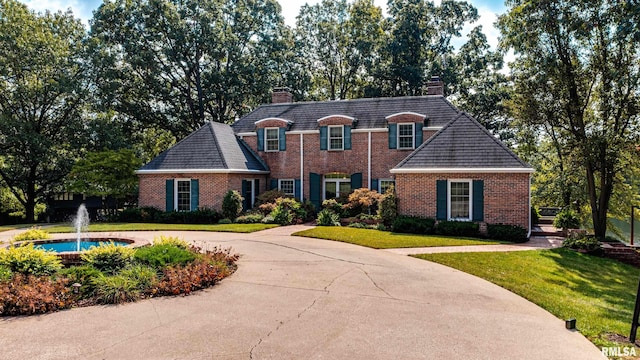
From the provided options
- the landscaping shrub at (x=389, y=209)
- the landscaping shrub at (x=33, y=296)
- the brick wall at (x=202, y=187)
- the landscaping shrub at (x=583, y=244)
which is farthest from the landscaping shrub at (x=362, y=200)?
the landscaping shrub at (x=33, y=296)

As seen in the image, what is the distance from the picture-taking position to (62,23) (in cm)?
2912

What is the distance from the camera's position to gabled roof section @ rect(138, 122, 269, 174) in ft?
73.2

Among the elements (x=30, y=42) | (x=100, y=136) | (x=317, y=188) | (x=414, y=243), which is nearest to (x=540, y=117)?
(x=414, y=243)

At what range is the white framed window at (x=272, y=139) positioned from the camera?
84.9 feet

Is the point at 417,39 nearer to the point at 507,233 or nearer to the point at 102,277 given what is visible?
the point at 507,233

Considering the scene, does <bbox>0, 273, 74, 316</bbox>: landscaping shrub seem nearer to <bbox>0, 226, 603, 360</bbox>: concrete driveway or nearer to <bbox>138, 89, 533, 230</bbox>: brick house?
<bbox>0, 226, 603, 360</bbox>: concrete driveway

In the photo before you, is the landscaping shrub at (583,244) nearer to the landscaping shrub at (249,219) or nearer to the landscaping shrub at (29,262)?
the landscaping shrub at (249,219)

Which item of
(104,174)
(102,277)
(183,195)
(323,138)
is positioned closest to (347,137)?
(323,138)

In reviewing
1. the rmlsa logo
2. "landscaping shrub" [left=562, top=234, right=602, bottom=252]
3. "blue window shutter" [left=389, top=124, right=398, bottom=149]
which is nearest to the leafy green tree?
"blue window shutter" [left=389, top=124, right=398, bottom=149]

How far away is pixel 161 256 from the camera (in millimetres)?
9484

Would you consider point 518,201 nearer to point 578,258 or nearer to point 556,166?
point 578,258

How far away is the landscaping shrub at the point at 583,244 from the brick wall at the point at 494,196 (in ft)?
6.83

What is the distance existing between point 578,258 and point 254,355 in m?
12.8

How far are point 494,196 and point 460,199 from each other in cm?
140
